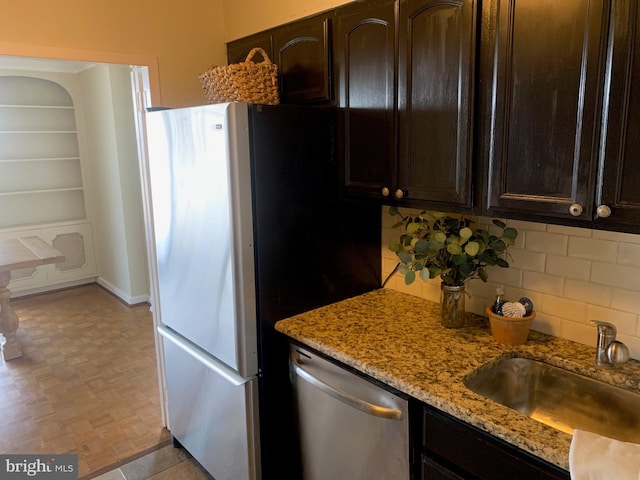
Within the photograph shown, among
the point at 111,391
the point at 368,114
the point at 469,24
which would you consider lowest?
the point at 111,391

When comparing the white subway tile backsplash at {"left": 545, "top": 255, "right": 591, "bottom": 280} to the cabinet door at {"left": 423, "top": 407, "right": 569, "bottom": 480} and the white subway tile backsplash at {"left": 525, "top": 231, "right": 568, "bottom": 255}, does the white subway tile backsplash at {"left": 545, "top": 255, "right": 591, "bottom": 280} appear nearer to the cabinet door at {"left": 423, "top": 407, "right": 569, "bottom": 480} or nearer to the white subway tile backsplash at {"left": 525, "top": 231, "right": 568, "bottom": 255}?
the white subway tile backsplash at {"left": 525, "top": 231, "right": 568, "bottom": 255}

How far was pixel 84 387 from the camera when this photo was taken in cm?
320

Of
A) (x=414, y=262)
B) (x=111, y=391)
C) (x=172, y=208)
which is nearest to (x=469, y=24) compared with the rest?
(x=414, y=262)

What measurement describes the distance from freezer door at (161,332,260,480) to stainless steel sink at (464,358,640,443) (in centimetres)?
89

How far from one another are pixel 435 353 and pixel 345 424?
0.39 meters

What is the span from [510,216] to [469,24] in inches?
22.2

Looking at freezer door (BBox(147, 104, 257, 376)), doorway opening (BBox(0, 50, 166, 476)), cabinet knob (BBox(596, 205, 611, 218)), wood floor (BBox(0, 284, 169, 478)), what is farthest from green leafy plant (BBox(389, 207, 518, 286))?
doorway opening (BBox(0, 50, 166, 476))

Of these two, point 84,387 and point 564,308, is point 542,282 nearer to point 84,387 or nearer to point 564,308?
point 564,308

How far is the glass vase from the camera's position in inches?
69.9

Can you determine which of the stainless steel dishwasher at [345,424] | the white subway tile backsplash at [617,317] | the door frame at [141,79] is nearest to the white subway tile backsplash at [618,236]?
the white subway tile backsplash at [617,317]

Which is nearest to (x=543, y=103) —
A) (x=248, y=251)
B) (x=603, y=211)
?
(x=603, y=211)

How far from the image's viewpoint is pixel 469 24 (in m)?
1.41

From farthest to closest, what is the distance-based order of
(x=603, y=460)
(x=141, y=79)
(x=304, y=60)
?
(x=141, y=79)
(x=304, y=60)
(x=603, y=460)

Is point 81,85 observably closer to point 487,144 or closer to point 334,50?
point 334,50
